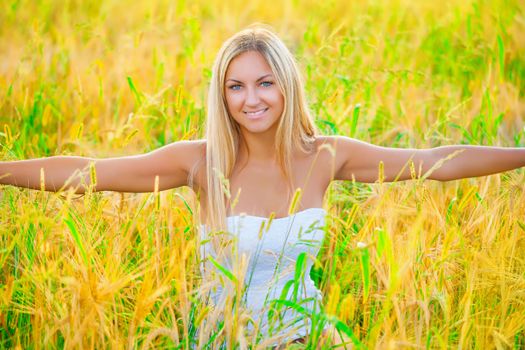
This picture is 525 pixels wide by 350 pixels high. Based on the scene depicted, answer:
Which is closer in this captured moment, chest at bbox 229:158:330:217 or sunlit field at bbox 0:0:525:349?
sunlit field at bbox 0:0:525:349

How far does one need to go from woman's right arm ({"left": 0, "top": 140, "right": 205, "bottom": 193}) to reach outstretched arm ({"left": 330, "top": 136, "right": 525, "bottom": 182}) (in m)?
0.42

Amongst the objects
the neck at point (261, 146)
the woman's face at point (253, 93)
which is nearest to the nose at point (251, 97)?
the woman's face at point (253, 93)

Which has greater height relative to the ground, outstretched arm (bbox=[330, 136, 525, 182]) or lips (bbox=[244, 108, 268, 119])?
lips (bbox=[244, 108, 268, 119])

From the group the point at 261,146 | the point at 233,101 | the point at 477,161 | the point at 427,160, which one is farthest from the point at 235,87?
the point at 477,161

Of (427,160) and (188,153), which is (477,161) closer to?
(427,160)

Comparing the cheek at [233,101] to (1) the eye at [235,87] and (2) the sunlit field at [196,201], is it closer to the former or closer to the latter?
(1) the eye at [235,87]

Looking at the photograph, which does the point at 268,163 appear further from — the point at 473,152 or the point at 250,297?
the point at 473,152

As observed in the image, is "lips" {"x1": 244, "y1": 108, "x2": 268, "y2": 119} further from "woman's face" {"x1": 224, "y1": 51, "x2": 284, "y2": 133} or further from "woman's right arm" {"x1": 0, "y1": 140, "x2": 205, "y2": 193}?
"woman's right arm" {"x1": 0, "y1": 140, "x2": 205, "y2": 193}

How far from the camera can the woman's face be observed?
209 cm

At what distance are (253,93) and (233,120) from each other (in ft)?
0.43

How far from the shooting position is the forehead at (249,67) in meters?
2.10

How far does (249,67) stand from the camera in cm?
210

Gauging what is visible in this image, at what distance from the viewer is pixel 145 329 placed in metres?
1.79

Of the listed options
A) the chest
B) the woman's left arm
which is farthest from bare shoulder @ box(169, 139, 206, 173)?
the woman's left arm
